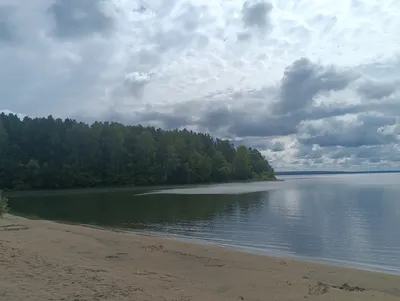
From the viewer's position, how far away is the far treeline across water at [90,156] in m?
93.1

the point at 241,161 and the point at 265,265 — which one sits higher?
the point at 241,161

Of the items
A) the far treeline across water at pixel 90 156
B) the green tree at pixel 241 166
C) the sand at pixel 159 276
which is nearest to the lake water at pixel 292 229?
the sand at pixel 159 276

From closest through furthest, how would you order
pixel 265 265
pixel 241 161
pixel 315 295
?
pixel 315 295 → pixel 265 265 → pixel 241 161

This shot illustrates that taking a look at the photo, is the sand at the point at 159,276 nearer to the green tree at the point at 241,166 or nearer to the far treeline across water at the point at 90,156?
the far treeline across water at the point at 90,156

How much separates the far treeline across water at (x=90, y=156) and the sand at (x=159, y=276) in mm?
81902

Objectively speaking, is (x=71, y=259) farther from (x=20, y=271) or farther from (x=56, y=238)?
(x=56, y=238)

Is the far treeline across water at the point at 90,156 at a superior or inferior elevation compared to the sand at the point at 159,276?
superior

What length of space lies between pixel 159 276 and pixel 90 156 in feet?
312

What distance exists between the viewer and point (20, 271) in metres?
10.1

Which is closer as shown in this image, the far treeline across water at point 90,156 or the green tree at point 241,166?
the far treeline across water at point 90,156

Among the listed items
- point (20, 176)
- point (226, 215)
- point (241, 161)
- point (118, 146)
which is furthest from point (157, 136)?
point (226, 215)

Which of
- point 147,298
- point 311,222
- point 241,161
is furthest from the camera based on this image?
point 241,161

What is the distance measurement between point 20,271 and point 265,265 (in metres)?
8.38

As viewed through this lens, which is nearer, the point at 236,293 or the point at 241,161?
the point at 236,293
